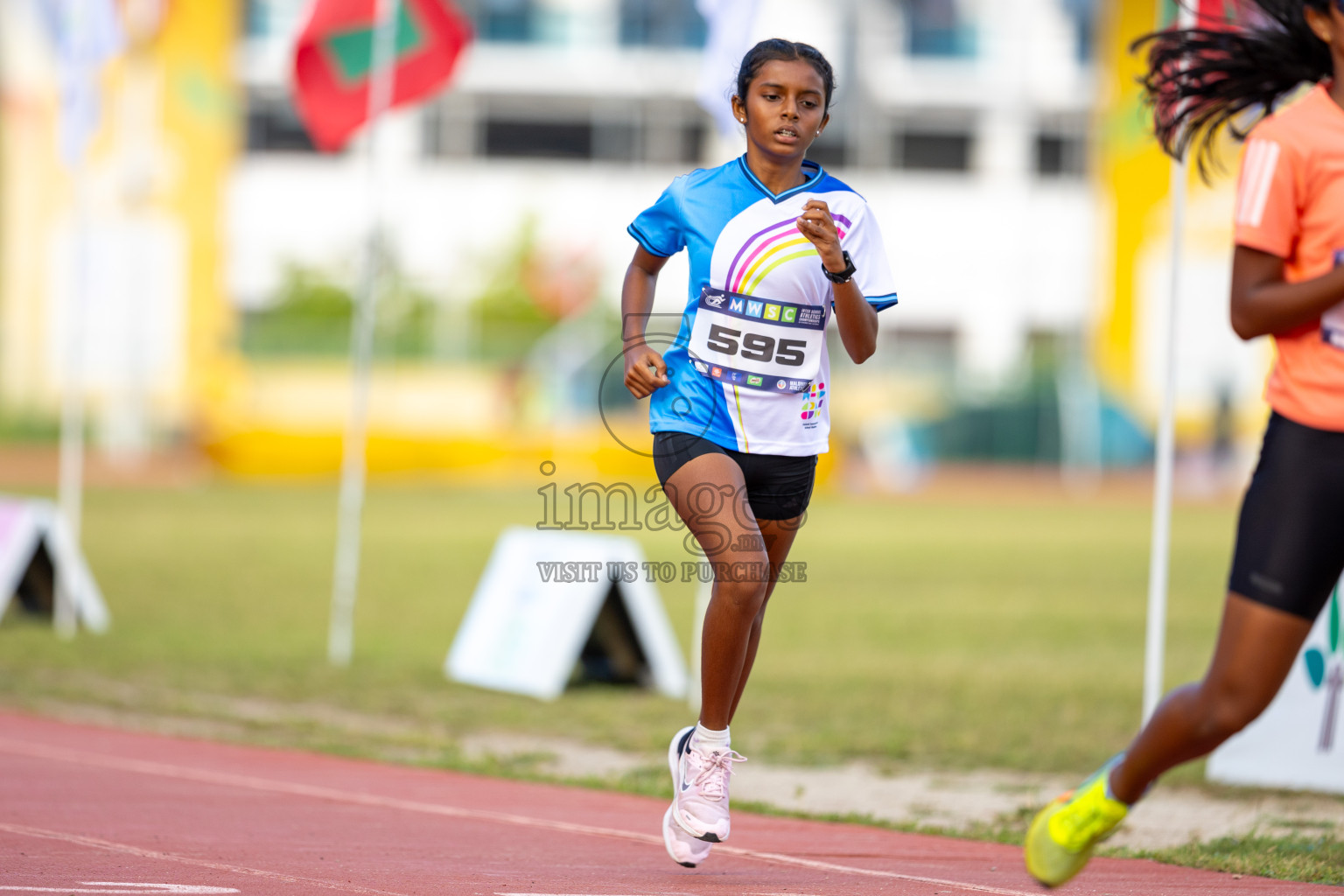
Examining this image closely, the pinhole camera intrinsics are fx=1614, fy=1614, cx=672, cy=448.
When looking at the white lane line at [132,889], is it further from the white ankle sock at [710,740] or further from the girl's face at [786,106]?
the girl's face at [786,106]

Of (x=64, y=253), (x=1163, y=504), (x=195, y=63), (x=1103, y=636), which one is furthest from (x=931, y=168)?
(x=1163, y=504)

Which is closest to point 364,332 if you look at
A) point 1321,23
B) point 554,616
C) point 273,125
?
point 554,616

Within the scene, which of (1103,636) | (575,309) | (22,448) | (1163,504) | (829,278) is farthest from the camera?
(575,309)

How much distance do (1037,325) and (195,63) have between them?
84.8 feet

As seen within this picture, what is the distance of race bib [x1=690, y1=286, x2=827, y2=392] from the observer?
482 cm

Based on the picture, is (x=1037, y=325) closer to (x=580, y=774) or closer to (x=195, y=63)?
(x=195, y=63)

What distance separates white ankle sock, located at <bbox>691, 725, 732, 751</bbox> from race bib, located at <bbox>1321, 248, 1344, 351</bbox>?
2.13 metres

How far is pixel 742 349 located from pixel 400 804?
2434mm

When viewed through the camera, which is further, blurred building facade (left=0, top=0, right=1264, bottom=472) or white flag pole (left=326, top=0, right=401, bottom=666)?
blurred building facade (left=0, top=0, right=1264, bottom=472)

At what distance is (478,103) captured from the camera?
161ft

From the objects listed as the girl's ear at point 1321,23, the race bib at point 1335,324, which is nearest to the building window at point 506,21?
the girl's ear at point 1321,23

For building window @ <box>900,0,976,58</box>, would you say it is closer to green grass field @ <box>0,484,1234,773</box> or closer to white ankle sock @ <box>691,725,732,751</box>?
green grass field @ <box>0,484,1234,773</box>

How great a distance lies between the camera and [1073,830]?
397 centimetres

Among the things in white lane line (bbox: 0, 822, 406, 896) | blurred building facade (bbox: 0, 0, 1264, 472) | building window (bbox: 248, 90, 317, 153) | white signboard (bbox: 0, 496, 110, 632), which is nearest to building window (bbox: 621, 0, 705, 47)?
blurred building facade (bbox: 0, 0, 1264, 472)
